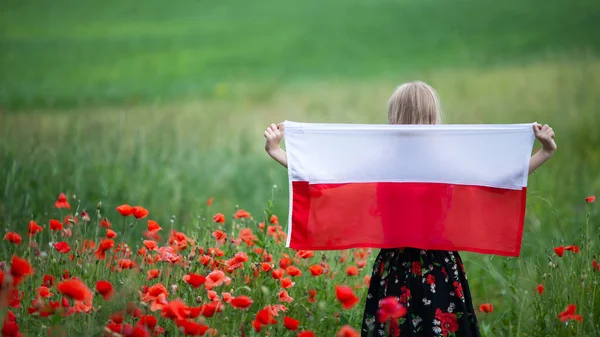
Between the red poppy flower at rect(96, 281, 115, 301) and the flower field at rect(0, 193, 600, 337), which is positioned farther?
the flower field at rect(0, 193, 600, 337)

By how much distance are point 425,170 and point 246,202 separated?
361cm

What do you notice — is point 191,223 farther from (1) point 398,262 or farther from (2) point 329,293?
(1) point 398,262

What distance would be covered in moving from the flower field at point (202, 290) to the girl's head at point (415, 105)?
718mm

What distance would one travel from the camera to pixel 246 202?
259 inches

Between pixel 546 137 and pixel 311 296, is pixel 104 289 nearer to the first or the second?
pixel 311 296

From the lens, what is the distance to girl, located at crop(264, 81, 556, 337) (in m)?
2.96

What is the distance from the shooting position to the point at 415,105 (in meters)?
3.08

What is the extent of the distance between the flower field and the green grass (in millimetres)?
5796

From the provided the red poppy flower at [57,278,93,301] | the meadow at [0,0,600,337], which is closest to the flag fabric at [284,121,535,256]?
the meadow at [0,0,600,337]

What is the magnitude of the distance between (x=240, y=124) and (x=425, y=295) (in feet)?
19.6

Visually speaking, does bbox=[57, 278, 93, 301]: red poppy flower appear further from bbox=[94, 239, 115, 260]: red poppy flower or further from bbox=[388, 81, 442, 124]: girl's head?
bbox=[388, 81, 442, 124]: girl's head

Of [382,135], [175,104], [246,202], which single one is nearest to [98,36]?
[175,104]

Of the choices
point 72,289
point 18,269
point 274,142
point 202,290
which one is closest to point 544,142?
point 274,142

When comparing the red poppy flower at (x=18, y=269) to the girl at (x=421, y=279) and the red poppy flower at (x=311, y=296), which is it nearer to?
the girl at (x=421, y=279)
